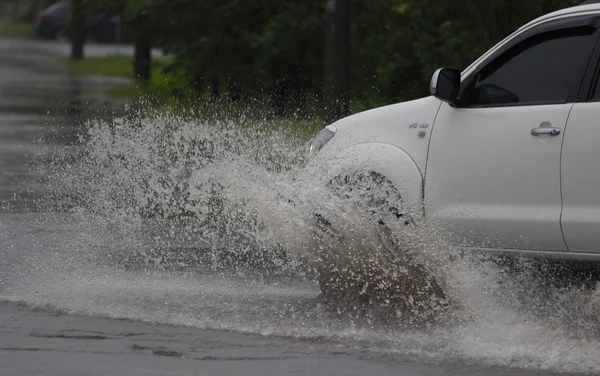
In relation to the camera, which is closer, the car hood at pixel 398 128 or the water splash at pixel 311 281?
the water splash at pixel 311 281

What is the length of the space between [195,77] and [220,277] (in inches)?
538

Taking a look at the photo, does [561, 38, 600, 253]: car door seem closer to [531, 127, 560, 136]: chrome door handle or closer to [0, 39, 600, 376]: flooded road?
[531, 127, 560, 136]: chrome door handle

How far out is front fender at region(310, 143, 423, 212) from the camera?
8.67 meters

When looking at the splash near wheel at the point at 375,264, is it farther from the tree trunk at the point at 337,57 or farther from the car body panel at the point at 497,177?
the tree trunk at the point at 337,57

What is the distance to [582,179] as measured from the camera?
25.7 ft

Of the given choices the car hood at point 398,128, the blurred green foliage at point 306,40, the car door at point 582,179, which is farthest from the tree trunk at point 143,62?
the car door at point 582,179

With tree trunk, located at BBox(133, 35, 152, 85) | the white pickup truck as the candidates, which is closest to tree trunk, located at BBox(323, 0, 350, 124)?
Result: the white pickup truck

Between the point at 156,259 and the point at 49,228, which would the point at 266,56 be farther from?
the point at 156,259

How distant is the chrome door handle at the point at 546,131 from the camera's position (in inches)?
314

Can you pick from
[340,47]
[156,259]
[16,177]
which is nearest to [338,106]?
[340,47]

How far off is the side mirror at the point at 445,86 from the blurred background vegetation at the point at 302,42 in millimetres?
8802

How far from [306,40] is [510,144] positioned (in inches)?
564

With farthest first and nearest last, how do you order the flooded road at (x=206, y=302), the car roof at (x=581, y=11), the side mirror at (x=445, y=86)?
the side mirror at (x=445, y=86) → the car roof at (x=581, y=11) → the flooded road at (x=206, y=302)

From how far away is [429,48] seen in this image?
61.7ft
